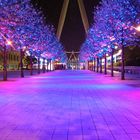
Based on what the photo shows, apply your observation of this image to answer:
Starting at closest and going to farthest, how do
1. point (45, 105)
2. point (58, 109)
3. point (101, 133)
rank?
point (101, 133) → point (58, 109) → point (45, 105)

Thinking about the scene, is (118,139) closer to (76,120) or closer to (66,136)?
(66,136)

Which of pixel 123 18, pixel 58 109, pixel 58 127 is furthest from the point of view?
pixel 123 18

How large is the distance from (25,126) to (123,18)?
27.2m

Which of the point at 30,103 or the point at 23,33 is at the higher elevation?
the point at 23,33

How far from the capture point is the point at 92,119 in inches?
455

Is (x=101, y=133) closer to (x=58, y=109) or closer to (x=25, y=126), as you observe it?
(x=25, y=126)

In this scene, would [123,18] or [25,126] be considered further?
[123,18]

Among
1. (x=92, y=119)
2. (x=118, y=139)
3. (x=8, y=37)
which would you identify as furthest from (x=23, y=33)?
(x=118, y=139)

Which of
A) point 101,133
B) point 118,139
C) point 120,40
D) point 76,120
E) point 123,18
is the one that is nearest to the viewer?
point 118,139

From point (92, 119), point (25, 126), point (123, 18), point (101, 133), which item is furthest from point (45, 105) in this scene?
point (123, 18)

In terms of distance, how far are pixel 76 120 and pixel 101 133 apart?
2128 mm

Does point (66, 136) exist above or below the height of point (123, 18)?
below

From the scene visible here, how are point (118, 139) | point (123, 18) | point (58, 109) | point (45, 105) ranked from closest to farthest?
point (118, 139) < point (58, 109) < point (45, 105) < point (123, 18)

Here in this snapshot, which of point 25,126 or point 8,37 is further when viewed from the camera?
point 8,37
